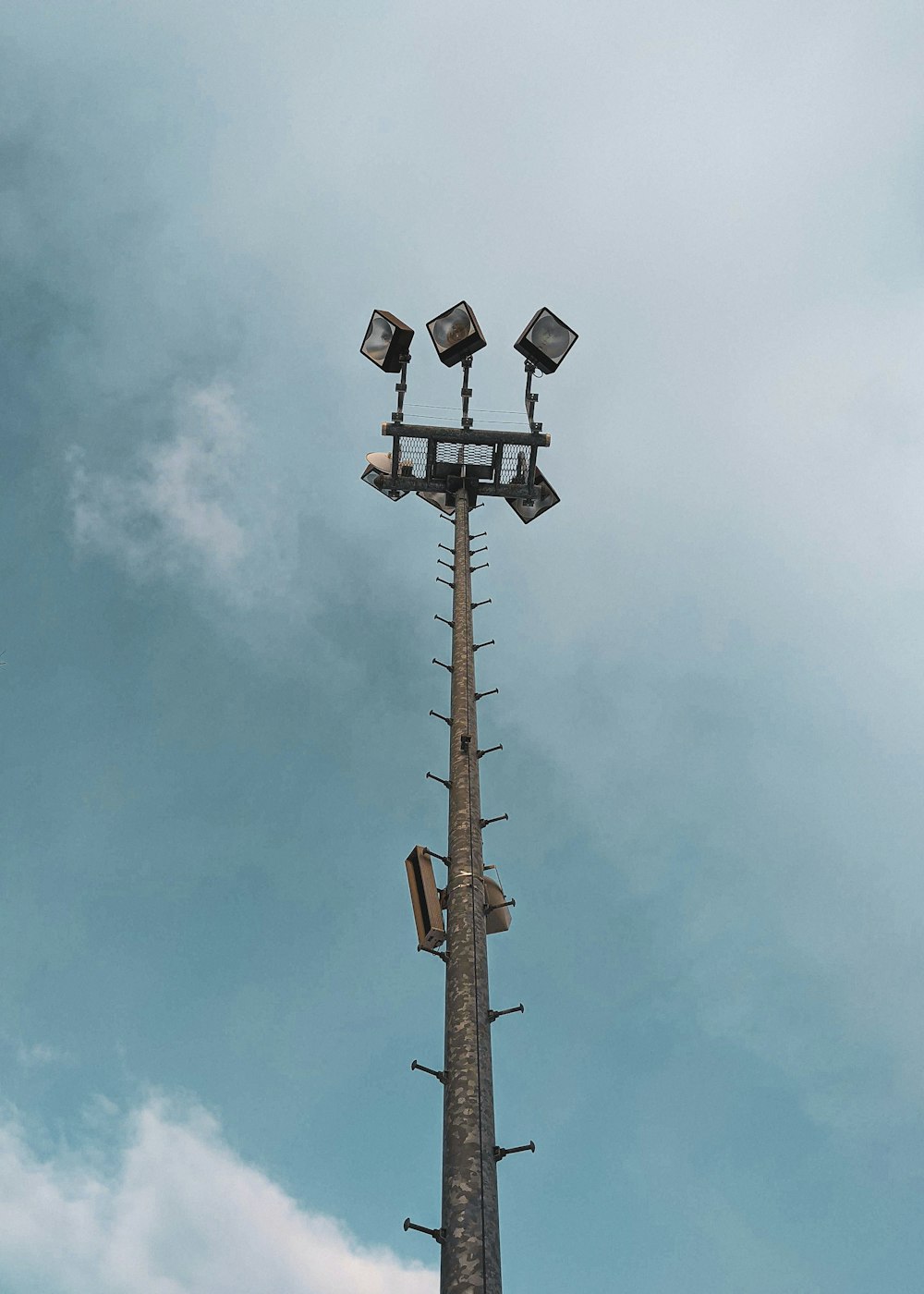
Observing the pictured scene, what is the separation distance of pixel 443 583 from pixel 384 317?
4395 mm

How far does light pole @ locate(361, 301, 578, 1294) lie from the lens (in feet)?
22.2

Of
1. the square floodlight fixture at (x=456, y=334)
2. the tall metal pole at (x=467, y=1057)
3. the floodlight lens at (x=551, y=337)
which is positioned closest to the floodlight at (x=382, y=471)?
the square floodlight fixture at (x=456, y=334)

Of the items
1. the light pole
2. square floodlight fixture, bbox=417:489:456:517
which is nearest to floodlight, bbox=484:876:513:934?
the light pole

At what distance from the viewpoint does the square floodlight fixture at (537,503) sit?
16.8 m

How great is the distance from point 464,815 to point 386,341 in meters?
8.64

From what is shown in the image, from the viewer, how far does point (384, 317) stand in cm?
1490

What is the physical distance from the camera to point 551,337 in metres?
15.0

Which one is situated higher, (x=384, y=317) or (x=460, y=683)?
(x=384, y=317)

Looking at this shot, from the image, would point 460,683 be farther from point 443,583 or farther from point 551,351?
point 551,351

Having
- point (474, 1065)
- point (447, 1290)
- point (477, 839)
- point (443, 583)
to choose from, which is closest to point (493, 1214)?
point (447, 1290)

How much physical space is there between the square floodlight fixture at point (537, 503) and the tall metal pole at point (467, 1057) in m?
6.29

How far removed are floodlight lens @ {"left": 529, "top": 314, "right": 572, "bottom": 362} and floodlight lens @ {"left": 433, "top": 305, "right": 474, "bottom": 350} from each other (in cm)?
114

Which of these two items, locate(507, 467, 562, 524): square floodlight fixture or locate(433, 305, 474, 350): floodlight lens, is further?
locate(507, 467, 562, 524): square floodlight fixture

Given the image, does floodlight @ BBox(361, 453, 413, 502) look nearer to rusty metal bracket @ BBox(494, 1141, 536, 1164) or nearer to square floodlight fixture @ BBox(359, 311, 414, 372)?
square floodlight fixture @ BBox(359, 311, 414, 372)
